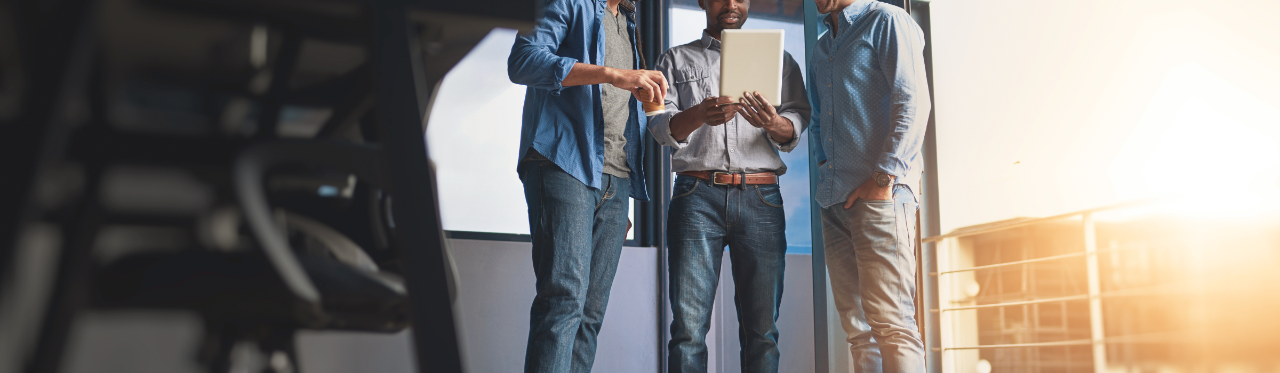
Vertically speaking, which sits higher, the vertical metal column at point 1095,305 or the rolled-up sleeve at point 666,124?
the rolled-up sleeve at point 666,124

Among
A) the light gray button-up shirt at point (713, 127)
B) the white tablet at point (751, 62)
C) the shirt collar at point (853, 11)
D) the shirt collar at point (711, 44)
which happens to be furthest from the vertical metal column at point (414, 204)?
the shirt collar at point (711, 44)

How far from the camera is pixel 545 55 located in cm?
144

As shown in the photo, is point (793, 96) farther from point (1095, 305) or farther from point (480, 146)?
point (480, 146)

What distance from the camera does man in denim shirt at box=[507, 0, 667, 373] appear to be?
142 centimetres

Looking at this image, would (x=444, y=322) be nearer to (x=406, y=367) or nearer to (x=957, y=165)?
(x=406, y=367)

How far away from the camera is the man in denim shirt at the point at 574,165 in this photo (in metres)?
1.42

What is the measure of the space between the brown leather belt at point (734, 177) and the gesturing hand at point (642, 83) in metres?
0.28

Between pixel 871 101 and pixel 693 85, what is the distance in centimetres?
45

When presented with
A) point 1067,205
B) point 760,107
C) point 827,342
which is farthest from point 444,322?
point 827,342

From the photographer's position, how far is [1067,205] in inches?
54.2

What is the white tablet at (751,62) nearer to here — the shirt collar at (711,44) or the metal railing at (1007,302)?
the shirt collar at (711,44)

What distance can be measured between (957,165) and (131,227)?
1.60m

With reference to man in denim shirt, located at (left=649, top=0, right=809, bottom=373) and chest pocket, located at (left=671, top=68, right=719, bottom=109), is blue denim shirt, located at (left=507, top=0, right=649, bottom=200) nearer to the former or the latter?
man in denim shirt, located at (left=649, top=0, right=809, bottom=373)

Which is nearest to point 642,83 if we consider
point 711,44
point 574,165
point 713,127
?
point 574,165
